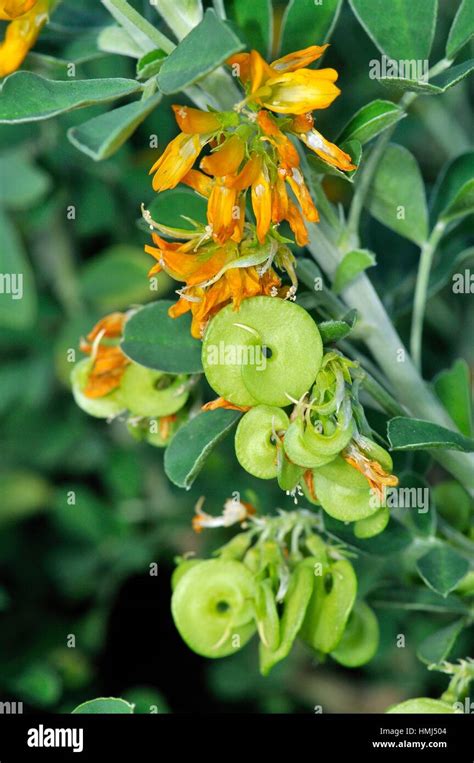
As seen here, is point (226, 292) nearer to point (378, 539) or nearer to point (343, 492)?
point (343, 492)

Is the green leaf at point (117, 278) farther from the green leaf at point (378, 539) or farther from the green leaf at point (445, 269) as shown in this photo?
the green leaf at point (378, 539)

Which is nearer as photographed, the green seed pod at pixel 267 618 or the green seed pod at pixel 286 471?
the green seed pod at pixel 286 471

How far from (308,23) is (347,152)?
19 cm

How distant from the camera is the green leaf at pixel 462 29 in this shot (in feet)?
3.46

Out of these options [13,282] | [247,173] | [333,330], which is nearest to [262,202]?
[247,173]

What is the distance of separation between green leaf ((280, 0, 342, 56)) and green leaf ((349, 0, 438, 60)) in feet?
0.13

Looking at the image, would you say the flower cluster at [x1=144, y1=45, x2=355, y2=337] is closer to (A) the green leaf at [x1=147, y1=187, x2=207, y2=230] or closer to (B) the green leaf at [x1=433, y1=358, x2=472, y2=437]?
(A) the green leaf at [x1=147, y1=187, x2=207, y2=230]

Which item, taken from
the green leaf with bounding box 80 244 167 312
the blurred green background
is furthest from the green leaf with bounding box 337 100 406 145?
the green leaf with bounding box 80 244 167 312

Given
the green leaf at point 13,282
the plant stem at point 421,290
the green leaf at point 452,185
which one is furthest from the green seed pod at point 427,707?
the green leaf at point 13,282

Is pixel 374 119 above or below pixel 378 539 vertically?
above

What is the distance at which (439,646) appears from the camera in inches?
46.9

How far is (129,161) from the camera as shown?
6.99ft

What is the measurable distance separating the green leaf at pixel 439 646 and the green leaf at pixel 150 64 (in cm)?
75

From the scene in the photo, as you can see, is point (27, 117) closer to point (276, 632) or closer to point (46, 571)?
point (276, 632)
